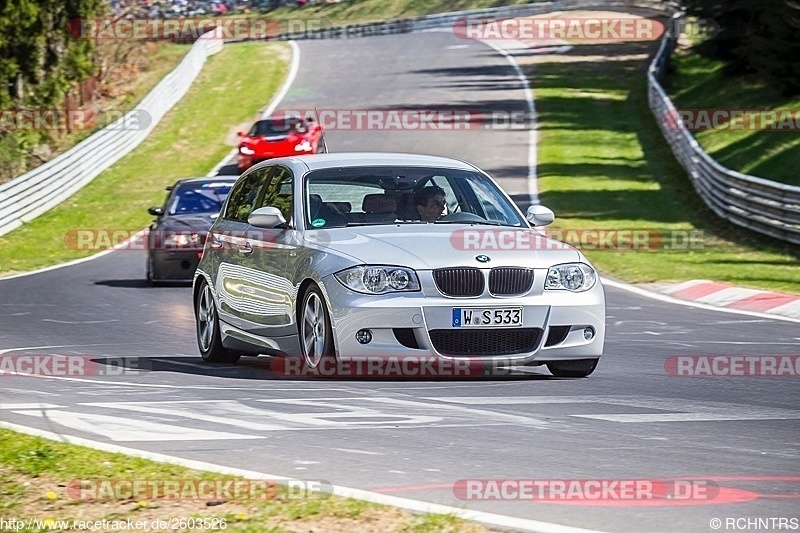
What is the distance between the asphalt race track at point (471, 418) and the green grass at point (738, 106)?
54.7 feet

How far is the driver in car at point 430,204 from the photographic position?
35.4 feet

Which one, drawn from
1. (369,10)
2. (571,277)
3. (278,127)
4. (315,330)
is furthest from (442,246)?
(369,10)

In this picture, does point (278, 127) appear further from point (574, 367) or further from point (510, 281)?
point (510, 281)

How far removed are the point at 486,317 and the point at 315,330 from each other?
3.93ft

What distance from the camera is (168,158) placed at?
135 feet

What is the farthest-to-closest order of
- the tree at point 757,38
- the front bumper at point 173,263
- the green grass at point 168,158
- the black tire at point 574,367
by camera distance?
the tree at point 757,38
the green grass at point 168,158
the front bumper at point 173,263
the black tire at point 574,367

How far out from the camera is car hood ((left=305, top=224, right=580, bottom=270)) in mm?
9797

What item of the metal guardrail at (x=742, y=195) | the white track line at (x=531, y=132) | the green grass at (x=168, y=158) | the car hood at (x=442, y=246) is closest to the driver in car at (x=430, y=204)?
the car hood at (x=442, y=246)

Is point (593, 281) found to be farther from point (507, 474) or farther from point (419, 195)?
point (507, 474)

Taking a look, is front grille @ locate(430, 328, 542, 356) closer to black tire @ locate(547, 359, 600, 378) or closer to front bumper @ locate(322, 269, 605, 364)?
front bumper @ locate(322, 269, 605, 364)

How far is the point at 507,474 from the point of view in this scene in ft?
21.7

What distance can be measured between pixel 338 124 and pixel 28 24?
9.11m

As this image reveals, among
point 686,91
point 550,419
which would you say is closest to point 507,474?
point 550,419

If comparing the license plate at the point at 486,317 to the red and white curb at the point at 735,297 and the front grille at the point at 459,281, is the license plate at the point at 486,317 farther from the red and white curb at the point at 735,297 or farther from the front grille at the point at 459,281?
the red and white curb at the point at 735,297
